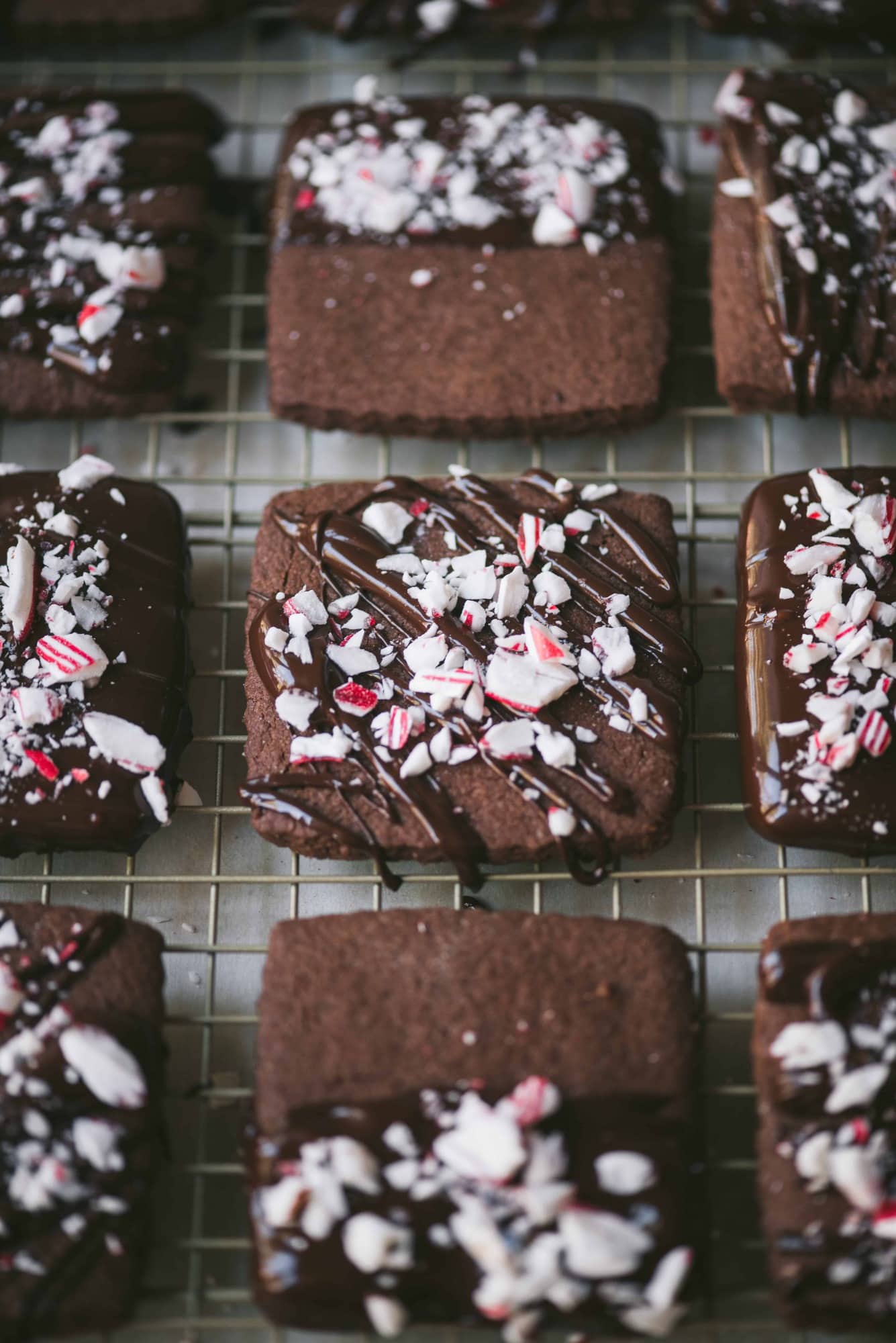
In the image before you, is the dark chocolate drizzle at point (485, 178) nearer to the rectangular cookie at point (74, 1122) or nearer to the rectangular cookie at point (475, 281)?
the rectangular cookie at point (475, 281)

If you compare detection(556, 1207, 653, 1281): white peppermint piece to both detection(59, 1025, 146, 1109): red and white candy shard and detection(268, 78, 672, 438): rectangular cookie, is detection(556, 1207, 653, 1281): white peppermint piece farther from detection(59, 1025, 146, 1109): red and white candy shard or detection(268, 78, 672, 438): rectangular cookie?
detection(268, 78, 672, 438): rectangular cookie

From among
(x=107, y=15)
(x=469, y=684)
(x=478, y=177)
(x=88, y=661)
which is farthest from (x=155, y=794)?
(x=107, y=15)

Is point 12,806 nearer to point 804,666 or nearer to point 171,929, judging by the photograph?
point 171,929

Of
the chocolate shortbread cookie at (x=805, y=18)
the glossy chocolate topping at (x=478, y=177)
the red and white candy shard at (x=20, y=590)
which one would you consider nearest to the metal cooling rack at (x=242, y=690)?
the chocolate shortbread cookie at (x=805, y=18)

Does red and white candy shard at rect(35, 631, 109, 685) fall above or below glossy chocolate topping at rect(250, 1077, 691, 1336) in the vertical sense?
above

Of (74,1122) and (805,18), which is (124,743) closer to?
Result: (74,1122)

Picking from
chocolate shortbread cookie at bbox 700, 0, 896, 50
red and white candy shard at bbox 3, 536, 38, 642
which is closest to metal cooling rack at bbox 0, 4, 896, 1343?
chocolate shortbread cookie at bbox 700, 0, 896, 50

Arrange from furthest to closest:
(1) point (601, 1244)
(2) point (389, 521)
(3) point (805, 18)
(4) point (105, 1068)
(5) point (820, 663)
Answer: (3) point (805, 18), (2) point (389, 521), (5) point (820, 663), (4) point (105, 1068), (1) point (601, 1244)
